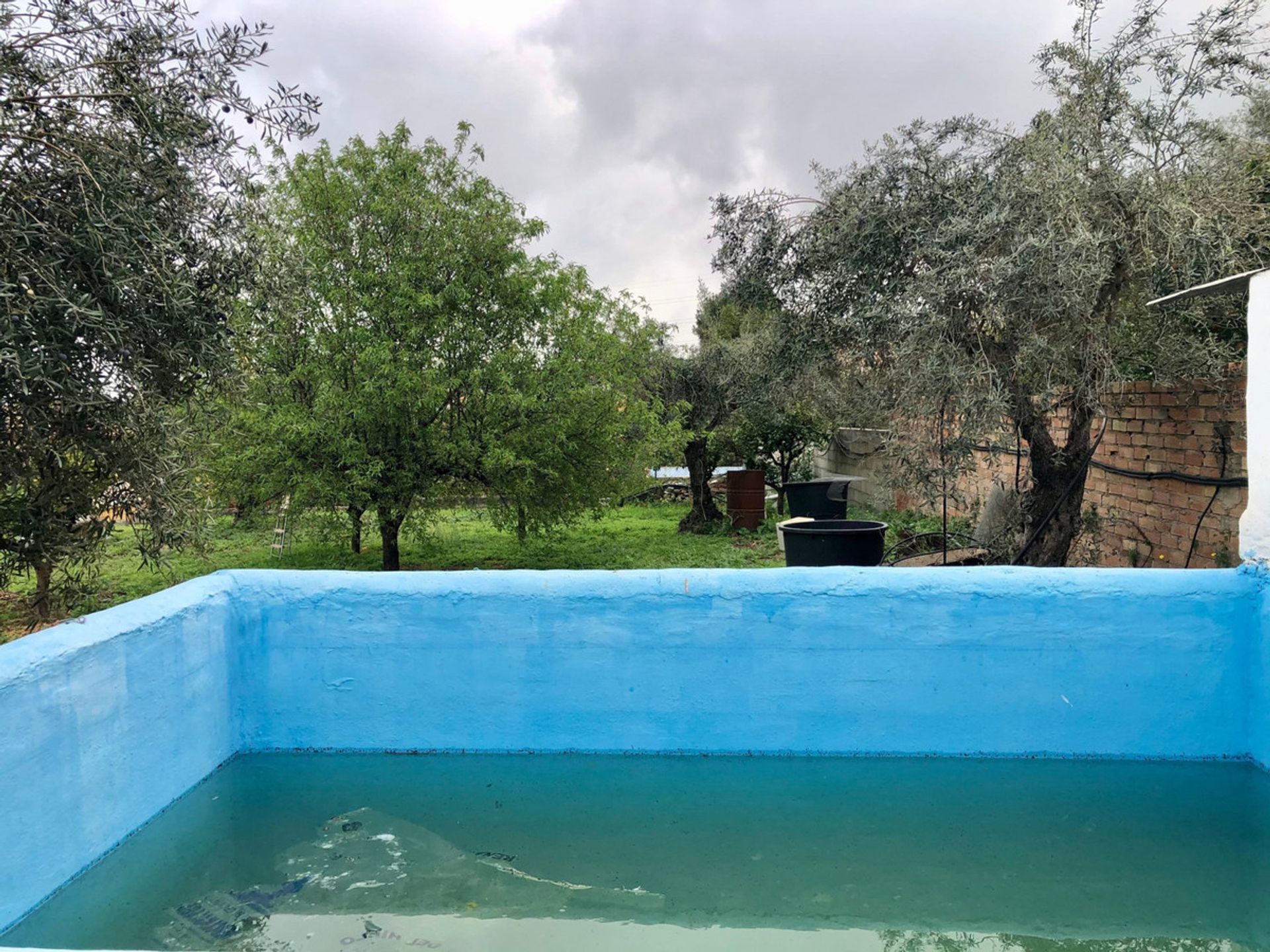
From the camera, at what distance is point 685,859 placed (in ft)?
13.6

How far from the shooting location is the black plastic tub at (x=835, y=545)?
7789 mm

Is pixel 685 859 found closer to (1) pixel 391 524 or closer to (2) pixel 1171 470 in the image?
(2) pixel 1171 470

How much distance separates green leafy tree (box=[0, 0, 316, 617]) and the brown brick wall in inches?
219

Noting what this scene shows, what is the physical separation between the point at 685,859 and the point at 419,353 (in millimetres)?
6640

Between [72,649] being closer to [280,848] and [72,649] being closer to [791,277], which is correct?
[280,848]

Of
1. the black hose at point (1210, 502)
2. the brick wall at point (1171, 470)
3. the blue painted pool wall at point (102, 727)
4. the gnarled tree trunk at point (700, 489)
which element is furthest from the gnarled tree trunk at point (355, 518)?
the black hose at point (1210, 502)

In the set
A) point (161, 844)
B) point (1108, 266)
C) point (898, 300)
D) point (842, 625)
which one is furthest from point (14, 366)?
point (1108, 266)

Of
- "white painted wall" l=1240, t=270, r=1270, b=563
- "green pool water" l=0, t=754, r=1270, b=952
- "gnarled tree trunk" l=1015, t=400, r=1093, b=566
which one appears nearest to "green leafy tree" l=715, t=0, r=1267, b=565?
"gnarled tree trunk" l=1015, t=400, r=1093, b=566

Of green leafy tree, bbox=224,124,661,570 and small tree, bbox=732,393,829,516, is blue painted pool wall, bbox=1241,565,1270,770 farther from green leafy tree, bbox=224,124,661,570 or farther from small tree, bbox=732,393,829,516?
small tree, bbox=732,393,829,516

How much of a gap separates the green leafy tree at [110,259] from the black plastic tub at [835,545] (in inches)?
192

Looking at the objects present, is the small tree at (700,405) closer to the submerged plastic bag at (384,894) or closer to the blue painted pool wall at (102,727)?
the blue painted pool wall at (102,727)

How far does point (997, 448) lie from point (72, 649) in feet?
19.2

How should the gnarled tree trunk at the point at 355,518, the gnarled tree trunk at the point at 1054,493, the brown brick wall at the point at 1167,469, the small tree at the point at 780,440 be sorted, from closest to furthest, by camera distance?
the brown brick wall at the point at 1167,469, the gnarled tree trunk at the point at 1054,493, the gnarled tree trunk at the point at 355,518, the small tree at the point at 780,440

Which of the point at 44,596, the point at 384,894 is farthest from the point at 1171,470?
the point at 44,596
